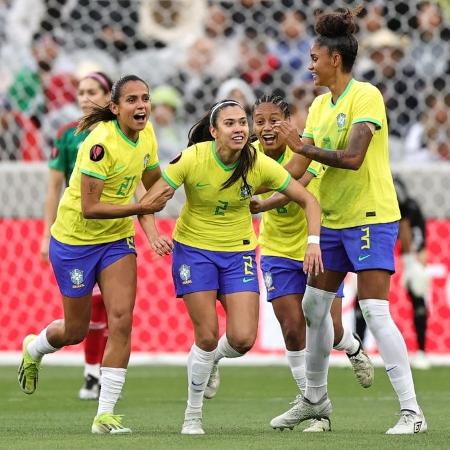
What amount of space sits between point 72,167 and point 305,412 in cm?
328

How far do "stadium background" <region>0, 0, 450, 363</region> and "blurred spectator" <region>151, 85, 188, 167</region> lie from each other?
3 cm

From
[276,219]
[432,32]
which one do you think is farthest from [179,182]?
[432,32]

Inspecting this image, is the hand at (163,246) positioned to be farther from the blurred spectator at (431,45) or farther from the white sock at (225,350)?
the blurred spectator at (431,45)

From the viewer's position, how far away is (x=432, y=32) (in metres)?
14.4

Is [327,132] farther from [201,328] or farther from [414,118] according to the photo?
[414,118]

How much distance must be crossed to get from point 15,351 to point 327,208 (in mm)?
6764

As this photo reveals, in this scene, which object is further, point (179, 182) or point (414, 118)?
point (414, 118)

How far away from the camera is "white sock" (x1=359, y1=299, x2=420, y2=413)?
7.12m

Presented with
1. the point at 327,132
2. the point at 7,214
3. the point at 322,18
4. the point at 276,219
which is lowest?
the point at 7,214

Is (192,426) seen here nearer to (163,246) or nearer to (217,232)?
(163,246)

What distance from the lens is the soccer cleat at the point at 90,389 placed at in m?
10.2

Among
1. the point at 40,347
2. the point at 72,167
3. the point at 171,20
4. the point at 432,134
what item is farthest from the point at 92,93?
the point at 171,20

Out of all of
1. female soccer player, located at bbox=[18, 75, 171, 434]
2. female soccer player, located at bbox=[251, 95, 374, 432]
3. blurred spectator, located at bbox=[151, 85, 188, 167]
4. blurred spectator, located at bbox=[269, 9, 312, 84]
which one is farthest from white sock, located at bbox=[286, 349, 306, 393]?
blurred spectator, located at bbox=[269, 9, 312, 84]

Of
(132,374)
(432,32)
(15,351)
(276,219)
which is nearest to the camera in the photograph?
(276,219)
